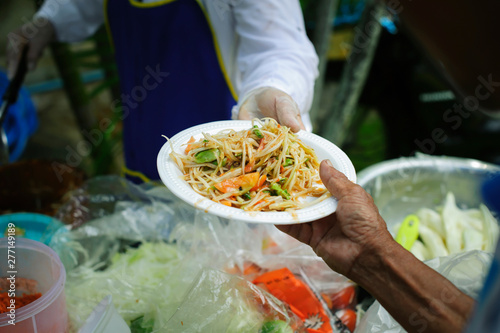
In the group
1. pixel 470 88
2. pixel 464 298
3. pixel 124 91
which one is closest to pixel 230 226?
pixel 464 298

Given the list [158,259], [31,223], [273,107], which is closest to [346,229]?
[273,107]

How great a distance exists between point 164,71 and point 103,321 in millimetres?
1778

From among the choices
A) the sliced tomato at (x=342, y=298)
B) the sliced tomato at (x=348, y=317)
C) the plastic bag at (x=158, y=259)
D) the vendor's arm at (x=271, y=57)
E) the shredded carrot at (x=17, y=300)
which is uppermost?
the vendor's arm at (x=271, y=57)

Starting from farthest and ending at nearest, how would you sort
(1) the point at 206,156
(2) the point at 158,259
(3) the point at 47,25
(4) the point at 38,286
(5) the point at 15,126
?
(5) the point at 15,126 → (3) the point at 47,25 → (2) the point at 158,259 → (1) the point at 206,156 → (4) the point at 38,286

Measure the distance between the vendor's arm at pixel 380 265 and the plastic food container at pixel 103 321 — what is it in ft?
2.63

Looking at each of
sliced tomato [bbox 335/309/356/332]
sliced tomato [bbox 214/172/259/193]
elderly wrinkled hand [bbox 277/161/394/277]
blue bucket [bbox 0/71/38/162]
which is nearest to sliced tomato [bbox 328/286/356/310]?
sliced tomato [bbox 335/309/356/332]

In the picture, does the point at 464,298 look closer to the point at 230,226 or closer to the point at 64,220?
the point at 230,226

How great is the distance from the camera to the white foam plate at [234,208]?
1398 mm

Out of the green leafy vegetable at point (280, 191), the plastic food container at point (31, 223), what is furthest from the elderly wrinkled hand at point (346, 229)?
the plastic food container at point (31, 223)

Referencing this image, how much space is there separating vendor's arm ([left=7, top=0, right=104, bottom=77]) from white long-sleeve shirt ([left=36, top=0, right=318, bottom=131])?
1.23 meters

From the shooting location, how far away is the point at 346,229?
1448 mm

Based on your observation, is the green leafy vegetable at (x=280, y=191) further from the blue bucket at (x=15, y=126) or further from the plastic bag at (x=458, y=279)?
the blue bucket at (x=15, y=126)

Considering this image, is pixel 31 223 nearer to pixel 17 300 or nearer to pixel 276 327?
pixel 17 300

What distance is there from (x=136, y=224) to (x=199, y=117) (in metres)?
0.91
